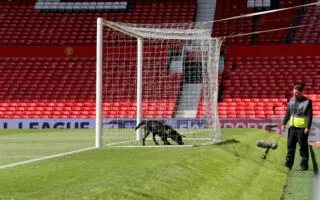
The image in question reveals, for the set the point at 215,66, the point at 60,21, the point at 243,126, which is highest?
the point at 60,21

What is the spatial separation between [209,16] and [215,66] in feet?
84.9

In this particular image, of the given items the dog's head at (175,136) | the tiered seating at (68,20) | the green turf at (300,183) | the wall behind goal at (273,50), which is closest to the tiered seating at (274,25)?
the wall behind goal at (273,50)

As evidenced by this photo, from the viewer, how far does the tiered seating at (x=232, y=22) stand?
139ft

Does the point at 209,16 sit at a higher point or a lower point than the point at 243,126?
higher

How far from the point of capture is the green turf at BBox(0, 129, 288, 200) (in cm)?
768

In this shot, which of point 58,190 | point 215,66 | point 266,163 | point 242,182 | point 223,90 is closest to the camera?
point 58,190

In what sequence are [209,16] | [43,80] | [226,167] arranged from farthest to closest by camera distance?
1. [209,16]
2. [43,80]
3. [226,167]

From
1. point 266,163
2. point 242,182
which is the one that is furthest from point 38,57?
point 242,182

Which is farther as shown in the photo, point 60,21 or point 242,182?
point 60,21

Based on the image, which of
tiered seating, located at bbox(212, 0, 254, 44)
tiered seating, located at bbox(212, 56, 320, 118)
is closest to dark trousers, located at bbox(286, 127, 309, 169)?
tiered seating, located at bbox(212, 56, 320, 118)

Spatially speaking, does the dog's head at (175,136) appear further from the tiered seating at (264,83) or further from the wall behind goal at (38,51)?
the wall behind goal at (38,51)

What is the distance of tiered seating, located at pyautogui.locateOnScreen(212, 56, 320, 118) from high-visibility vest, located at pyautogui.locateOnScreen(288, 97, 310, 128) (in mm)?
19899

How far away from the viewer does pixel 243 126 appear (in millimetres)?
32438

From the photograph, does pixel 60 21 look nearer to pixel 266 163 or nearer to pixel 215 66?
pixel 215 66
